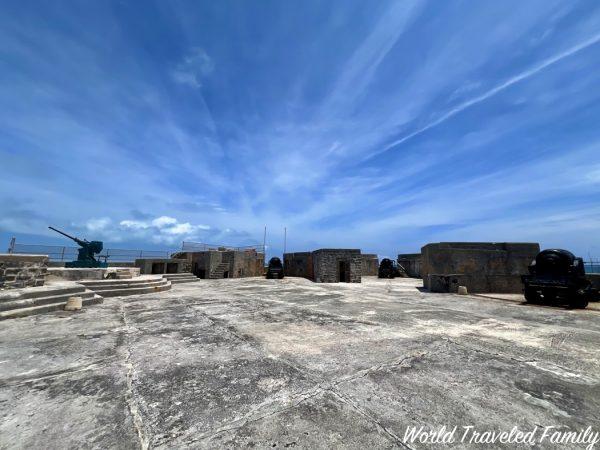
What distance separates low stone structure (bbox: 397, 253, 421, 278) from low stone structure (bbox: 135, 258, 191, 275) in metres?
19.4

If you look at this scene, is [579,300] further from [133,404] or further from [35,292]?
[35,292]

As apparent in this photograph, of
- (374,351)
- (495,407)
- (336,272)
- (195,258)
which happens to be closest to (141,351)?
(374,351)

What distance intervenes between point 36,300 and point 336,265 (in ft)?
48.2

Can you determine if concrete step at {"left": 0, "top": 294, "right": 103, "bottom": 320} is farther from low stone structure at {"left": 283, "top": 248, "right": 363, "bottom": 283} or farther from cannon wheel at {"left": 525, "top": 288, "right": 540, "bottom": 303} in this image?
cannon wheel at {"left": 525, "top": 288, "right": 540, "bottom": 303}

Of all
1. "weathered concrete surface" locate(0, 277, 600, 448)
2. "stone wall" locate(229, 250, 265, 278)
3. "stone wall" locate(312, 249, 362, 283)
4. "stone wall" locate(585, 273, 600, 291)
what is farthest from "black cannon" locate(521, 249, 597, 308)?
"stone wall" locate(229, 250, 265, 278)

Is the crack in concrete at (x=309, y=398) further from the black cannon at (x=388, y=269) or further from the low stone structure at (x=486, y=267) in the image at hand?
the black cannon at (x=388, y=269)

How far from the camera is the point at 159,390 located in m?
2.69

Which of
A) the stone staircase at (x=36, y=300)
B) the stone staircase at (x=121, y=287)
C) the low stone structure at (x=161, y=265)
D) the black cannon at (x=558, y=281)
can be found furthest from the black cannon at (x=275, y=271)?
the black cannon at (x=558, y=281)

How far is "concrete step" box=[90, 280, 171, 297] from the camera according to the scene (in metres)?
9.69

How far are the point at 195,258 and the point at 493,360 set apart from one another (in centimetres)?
2121

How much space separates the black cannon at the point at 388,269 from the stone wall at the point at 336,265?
5887mm

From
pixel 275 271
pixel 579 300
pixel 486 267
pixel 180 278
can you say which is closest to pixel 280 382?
pixel 579 300

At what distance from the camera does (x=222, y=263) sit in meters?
21.5

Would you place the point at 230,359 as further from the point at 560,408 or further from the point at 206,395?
the point at 560,408
